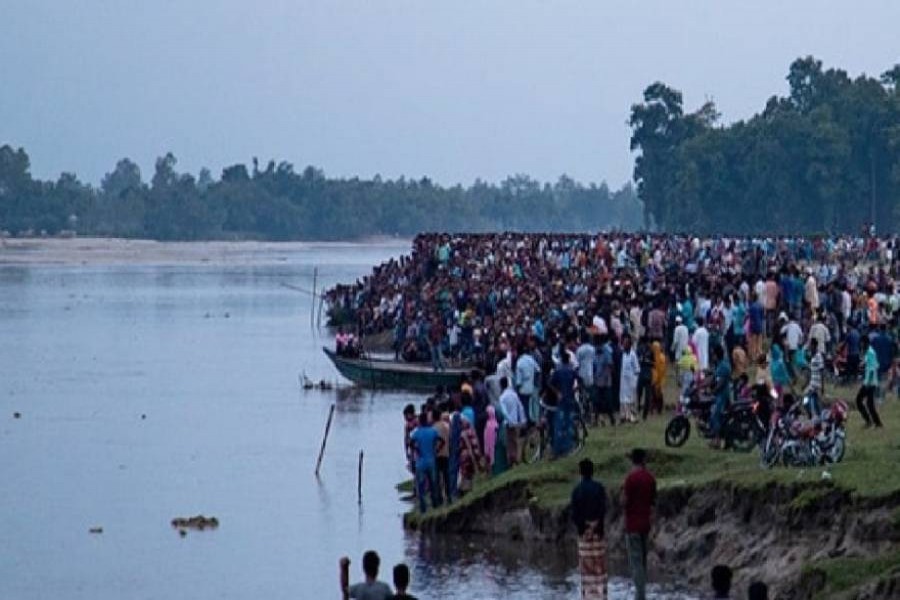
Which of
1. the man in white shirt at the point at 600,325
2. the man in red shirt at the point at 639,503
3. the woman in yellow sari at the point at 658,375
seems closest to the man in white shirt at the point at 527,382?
the woman in yellow sari at the point at 658,375

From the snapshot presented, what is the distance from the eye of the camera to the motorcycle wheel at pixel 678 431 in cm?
2819

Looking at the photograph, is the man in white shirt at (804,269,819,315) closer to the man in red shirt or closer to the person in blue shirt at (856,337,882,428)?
the person in blue shirt at (856,337,882,428)

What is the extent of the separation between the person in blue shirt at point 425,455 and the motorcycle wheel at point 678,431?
3.04 m

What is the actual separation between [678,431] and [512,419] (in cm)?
215

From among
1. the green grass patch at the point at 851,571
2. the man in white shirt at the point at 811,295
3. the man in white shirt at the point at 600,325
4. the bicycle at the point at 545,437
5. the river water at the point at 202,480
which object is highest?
the man in white shirt at the point at 811,295

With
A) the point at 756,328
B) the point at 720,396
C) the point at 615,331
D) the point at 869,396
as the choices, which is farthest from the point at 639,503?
the point at 756,328

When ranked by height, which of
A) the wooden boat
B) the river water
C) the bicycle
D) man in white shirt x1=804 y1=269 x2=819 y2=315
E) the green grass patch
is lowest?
the river water

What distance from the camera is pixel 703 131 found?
13150 cm

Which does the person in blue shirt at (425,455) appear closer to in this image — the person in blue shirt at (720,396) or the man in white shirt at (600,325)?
the person in blue shirt at (720,396)

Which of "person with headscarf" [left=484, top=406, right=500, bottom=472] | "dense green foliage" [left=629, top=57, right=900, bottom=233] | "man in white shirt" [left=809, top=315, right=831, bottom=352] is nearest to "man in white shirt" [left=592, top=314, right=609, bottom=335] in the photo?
"man in white shirt" [left=809, top=315, right=831, bottom=352]

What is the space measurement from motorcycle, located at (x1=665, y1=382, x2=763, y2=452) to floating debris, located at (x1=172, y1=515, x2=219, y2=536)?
6757mm

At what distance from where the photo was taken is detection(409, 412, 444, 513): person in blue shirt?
27.1 meters

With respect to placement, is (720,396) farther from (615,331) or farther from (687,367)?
(615,331)

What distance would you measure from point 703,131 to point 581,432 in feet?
340
